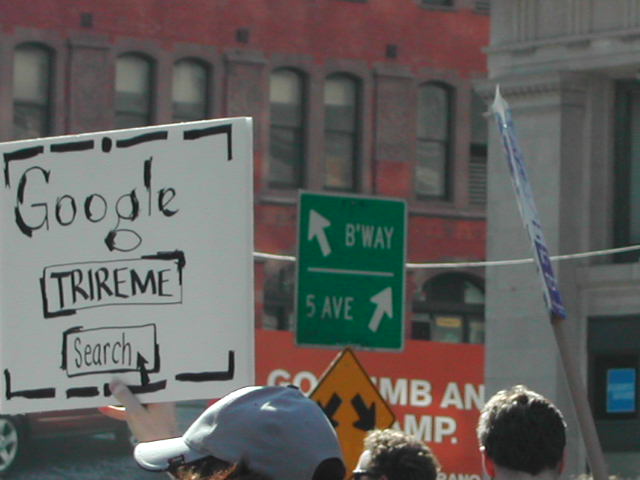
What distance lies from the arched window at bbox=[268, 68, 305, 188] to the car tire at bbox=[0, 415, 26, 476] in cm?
663

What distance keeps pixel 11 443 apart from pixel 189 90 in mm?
6982

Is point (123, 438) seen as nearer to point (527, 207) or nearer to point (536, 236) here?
point (536, 236)

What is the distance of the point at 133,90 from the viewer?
3334cm

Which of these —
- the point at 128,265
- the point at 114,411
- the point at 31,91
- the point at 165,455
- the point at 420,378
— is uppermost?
the point at 31,91

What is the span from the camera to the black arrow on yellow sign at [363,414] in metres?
10.1

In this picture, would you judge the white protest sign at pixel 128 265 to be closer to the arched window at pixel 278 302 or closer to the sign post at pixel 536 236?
the sign post at pixel 536 236

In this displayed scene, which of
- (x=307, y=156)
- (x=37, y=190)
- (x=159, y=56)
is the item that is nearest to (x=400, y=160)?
(x=307, y=156)

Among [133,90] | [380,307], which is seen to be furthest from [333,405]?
[133,90]

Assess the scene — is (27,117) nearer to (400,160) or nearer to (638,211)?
(400,160)

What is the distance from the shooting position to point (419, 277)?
35375 millimetres

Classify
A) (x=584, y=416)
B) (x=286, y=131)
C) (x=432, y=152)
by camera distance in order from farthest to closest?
(x=432, y=152) → (x=286, y=131) → (x=584, y=416)

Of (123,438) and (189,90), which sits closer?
(123,438)

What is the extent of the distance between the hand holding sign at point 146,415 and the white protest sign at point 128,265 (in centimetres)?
4

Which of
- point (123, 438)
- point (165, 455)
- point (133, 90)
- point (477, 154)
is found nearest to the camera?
point (165, 455)
